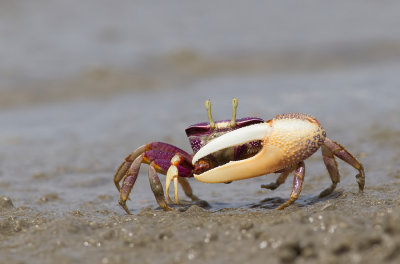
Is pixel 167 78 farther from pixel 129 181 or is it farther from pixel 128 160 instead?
pixel 129 181

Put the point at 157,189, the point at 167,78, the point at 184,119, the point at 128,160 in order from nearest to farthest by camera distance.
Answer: the point at 157,189
the point at 128,160
the point at 184,119
the point at 167,78

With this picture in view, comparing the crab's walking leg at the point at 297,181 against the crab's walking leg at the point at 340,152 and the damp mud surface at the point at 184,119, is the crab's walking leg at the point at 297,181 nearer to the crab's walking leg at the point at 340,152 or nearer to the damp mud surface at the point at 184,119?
the damp mud surface at the point at 184,119

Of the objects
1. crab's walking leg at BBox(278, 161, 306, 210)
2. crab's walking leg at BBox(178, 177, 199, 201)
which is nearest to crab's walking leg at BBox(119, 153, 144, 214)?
crab's walking leg at BBox(178, 177, 199, 201)

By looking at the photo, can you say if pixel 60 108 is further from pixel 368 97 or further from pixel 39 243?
pixel 39 243

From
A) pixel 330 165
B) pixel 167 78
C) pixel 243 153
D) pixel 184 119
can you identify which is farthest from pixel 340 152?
pixel 167 78

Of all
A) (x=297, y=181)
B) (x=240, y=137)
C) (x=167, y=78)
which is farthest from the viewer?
(x=167, y=78)

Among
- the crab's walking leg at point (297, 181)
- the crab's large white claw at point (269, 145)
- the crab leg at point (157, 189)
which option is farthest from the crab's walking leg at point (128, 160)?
the crab's walking leg at point (297, 181)
